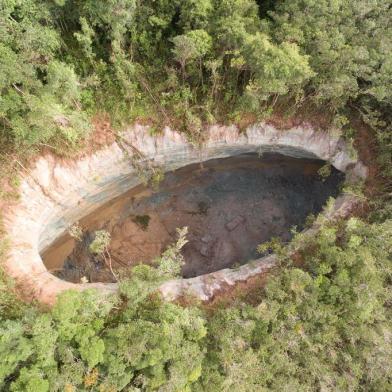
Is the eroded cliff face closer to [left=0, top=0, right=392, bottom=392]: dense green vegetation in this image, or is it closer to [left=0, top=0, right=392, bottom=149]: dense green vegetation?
[left=0, top=0, right=392, bottom=392]: dense green vegetation

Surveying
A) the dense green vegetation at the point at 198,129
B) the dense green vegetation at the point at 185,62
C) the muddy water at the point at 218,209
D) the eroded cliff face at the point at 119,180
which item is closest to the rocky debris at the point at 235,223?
the muddy water at the point at 218,209

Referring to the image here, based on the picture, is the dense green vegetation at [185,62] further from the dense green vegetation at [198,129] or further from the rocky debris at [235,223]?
the rocky debris at [235,223]

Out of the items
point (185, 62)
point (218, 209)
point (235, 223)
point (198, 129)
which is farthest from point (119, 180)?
point (235, 223)

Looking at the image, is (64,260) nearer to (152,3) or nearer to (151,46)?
(151,46)

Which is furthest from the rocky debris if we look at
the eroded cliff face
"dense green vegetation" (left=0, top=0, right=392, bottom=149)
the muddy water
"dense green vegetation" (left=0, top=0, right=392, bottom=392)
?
"dense green vegetation" (left=0, top=0, right=392, bottom=149)

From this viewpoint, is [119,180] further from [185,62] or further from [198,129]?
[185,62]

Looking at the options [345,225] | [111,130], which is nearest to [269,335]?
[345,225]

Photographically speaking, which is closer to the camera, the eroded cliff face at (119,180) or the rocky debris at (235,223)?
the eroded cliff face at (119,180)
